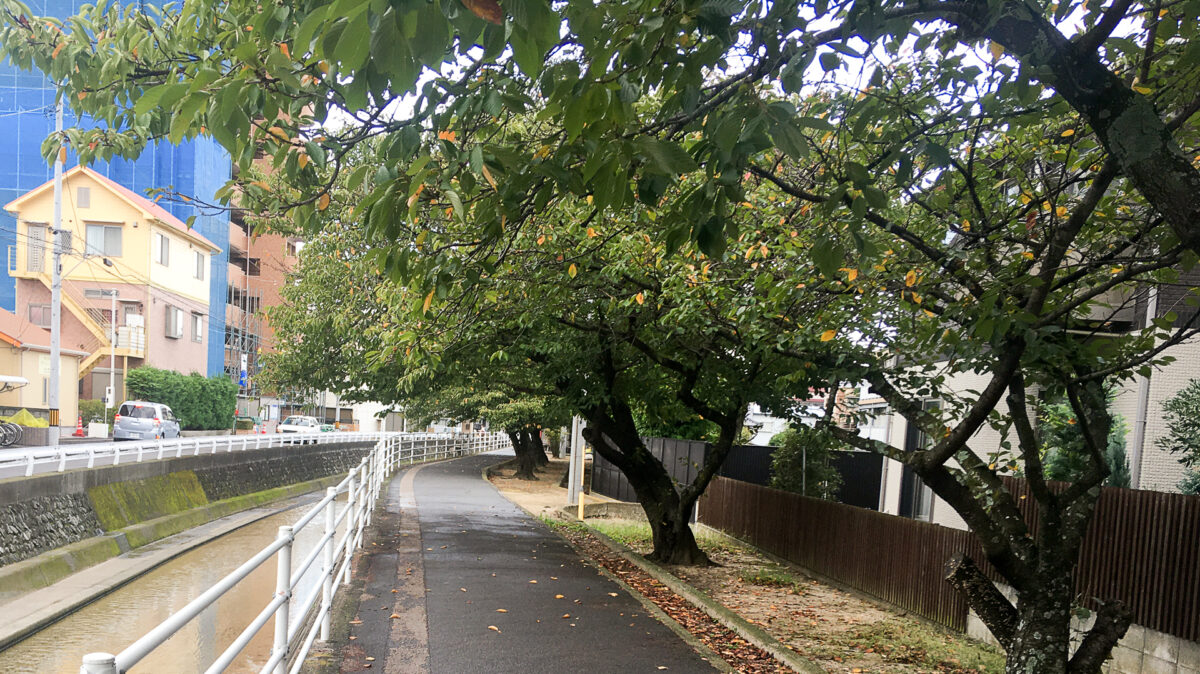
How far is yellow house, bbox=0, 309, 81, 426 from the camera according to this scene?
3359 centimetres

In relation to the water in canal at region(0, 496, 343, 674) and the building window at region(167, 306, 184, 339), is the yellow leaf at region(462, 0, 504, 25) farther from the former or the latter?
the building window at region(167, 306, 184, 339)

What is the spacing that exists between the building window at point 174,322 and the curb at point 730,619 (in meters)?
34.9

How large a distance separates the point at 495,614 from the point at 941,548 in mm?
4769

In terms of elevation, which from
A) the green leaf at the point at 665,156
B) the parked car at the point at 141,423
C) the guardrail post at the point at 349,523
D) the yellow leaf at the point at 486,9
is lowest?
the parked car at the point at 141,423

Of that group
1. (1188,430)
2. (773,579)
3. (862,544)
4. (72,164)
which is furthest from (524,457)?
(1188,430)

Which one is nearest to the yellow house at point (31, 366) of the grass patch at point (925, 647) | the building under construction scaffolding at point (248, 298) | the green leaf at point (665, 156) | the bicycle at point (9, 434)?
the bicycle at point (9, 434)

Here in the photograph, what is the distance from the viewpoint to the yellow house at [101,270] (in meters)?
38.3

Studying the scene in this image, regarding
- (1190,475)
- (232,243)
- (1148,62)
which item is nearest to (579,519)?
(1190,475)

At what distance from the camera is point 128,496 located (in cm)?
1630

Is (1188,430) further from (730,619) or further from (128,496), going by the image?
(128,496)

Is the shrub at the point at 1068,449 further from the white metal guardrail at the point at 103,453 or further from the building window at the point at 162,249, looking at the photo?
the building window at the point at 162,249

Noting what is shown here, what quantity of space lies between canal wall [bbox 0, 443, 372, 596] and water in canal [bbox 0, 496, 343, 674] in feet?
2.84

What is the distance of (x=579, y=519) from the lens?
19922 mm

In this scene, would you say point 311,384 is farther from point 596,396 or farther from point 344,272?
point 596,396
